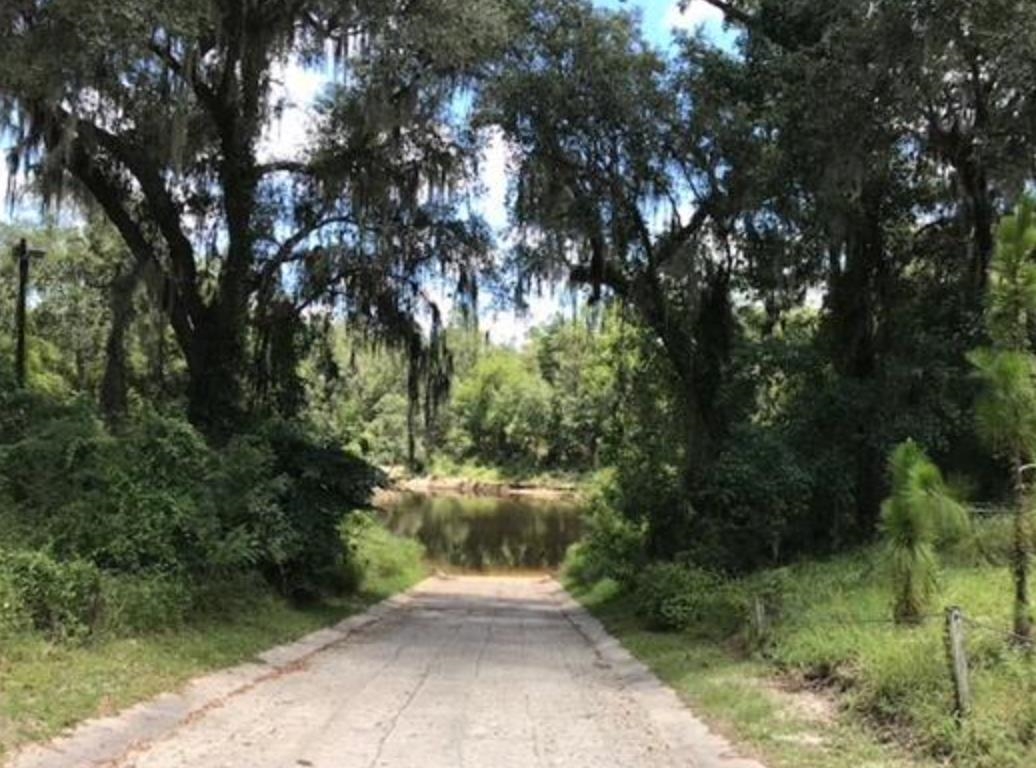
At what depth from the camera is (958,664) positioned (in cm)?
784

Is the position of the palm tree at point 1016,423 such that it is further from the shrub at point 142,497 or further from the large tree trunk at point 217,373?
the large tree trunk at point 217,373

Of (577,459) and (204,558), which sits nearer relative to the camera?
(204,558)

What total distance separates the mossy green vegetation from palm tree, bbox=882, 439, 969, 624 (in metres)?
0.27

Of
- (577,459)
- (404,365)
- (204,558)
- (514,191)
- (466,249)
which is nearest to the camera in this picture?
(204,558)

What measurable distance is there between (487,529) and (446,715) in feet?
158

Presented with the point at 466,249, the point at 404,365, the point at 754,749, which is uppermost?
the point at 466,249

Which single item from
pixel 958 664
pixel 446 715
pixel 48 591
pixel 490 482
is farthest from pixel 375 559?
pixel 490 482

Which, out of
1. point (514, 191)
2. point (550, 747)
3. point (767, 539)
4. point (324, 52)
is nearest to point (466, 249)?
point (514, 191)

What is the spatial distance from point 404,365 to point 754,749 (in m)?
16.0

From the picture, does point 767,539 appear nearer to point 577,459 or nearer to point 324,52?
point 324,52

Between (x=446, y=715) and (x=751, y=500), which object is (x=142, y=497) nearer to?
(x=446, y=715)

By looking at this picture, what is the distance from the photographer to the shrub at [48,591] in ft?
34.6

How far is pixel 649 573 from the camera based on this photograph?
1914 cm

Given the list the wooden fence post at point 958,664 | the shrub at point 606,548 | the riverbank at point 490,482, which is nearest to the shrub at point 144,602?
the wooden fence post at point 958,664
